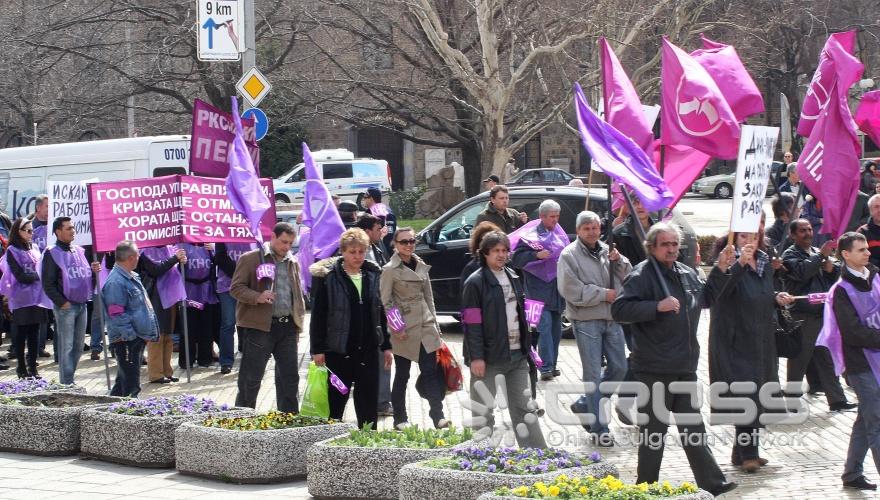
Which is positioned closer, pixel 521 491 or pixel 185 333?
pixel 521 491

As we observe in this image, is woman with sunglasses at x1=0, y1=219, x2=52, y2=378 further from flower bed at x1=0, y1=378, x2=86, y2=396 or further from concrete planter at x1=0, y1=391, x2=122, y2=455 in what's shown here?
concrete planter at x1=0, y1=391, x2=122, y2=455

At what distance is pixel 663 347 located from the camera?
25.8ft

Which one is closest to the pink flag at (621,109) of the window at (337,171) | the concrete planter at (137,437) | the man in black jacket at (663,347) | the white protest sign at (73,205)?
the man in black jacket at (663,347)

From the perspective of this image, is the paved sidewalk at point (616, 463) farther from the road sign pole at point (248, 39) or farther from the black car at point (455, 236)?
the road sign pole at point (248, 39)

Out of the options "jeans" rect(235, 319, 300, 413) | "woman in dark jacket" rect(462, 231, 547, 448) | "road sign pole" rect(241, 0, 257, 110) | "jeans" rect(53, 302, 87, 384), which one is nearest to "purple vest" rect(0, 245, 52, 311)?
"jeans" rect(53, 302, 87, 384)

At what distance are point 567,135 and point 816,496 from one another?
150 ft

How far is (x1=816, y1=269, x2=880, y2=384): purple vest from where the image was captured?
841cm

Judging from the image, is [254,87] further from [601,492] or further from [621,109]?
[601,492]

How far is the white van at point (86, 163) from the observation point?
19406 millimetres

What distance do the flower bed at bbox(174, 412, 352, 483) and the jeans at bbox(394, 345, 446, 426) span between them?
1490 millimetres

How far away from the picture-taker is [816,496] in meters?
8.19

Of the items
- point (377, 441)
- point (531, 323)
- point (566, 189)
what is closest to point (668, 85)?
point (531, 323)

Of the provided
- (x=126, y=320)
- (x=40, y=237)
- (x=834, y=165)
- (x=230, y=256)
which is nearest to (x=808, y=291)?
(x=834, y=165)

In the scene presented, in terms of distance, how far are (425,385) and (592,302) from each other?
1.52 metres
